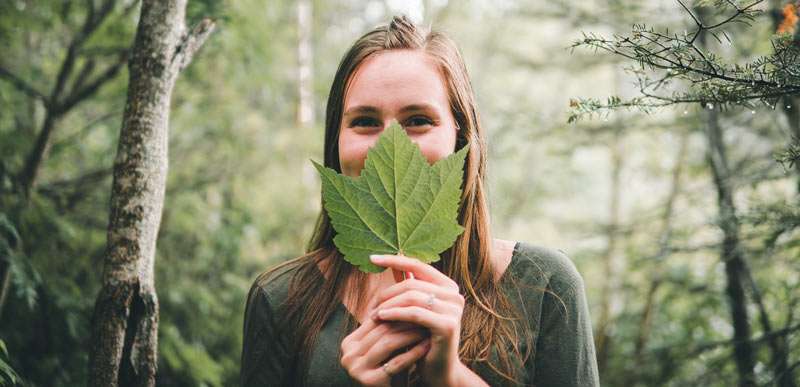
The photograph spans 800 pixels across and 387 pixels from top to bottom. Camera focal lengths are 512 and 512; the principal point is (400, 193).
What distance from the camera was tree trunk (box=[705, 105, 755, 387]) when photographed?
10.1 feet

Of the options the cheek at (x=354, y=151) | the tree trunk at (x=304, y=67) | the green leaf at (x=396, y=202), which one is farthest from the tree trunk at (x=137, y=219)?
the tree trunk at (x=304, y=67)

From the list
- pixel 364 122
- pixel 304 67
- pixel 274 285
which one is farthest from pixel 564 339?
pixel 304 67

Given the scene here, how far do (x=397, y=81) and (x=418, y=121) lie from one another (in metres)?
0.13

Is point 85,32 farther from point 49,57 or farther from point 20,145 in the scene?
point 49,57

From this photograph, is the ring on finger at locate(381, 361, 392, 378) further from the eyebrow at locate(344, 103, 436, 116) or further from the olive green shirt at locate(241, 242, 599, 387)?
the eyebrow at locate(344, 103, 436, 116)

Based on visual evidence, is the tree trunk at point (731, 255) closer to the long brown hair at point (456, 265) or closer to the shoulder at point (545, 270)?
the shoulder at point (545, 270)

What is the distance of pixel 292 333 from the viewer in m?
1.70

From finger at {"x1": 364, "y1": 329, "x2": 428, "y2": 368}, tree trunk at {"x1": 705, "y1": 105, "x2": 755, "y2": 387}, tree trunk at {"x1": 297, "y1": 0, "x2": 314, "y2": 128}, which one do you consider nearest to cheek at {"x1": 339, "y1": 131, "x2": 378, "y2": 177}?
finger at {"x1": 364, "y1": 329, "x2": 428, "y2": 368}

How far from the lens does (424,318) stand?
3.33ft

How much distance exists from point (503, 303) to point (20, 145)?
3869 millimetres

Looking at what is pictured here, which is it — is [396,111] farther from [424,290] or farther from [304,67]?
[304,67]

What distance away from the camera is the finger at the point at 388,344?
107 centimetres

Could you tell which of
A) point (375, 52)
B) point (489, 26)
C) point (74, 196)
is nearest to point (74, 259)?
point (74, 196)

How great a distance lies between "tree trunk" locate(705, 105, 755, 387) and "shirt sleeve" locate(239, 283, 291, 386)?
2360 millimetres
